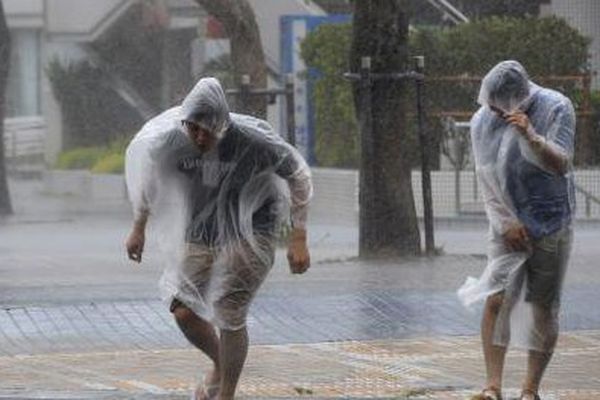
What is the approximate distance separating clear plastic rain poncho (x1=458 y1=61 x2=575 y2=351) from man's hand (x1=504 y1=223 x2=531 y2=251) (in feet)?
0.10

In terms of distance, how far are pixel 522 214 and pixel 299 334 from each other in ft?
9.05

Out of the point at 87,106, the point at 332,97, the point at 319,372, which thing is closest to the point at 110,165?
the point at 87,106

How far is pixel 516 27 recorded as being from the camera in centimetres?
2598

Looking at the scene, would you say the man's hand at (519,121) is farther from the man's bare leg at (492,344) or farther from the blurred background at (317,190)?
the blurred background at (317,190)

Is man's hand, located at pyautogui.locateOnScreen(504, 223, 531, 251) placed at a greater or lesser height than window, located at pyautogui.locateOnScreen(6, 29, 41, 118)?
greater

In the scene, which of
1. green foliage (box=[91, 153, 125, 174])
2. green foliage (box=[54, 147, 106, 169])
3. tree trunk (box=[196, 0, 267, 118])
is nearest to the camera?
tree trunk (box=[196, 0, 267, 118])

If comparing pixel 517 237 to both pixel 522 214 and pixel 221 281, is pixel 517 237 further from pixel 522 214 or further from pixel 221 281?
pixel 221 281

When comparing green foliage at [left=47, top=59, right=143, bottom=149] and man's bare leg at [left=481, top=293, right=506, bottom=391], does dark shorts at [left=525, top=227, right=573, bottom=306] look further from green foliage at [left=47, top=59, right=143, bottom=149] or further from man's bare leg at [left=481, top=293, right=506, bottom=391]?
green foliage at [left=47, top=59, right=143, bottom=149]

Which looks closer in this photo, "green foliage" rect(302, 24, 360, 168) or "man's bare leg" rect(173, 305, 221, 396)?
"man's bare leg" rect(173, 305, 221, 396)

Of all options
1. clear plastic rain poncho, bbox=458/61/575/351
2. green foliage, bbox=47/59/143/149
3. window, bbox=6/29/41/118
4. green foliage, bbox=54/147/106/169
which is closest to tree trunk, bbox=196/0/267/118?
clear plastic rain poncho, bbox=458/61/575/351

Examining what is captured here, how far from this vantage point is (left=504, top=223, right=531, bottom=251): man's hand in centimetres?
847

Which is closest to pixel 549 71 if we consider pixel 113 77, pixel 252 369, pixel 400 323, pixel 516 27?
pixel 516 27

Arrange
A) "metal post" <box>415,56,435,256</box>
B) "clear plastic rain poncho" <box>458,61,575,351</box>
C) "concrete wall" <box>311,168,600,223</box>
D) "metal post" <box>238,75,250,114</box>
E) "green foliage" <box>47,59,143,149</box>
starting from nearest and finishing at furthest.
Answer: "clear plastic rain poncho" <box>458,61,575,351</box>, "metal post" <box>415,56,435,256</box>, "metal post" <box>238,75,250,114</box>, "concrete wall" <box>311,168,600,223</box>, "green foliage" <box>47,59,143,149</box>

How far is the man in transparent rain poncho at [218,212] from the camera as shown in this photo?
320 inches
